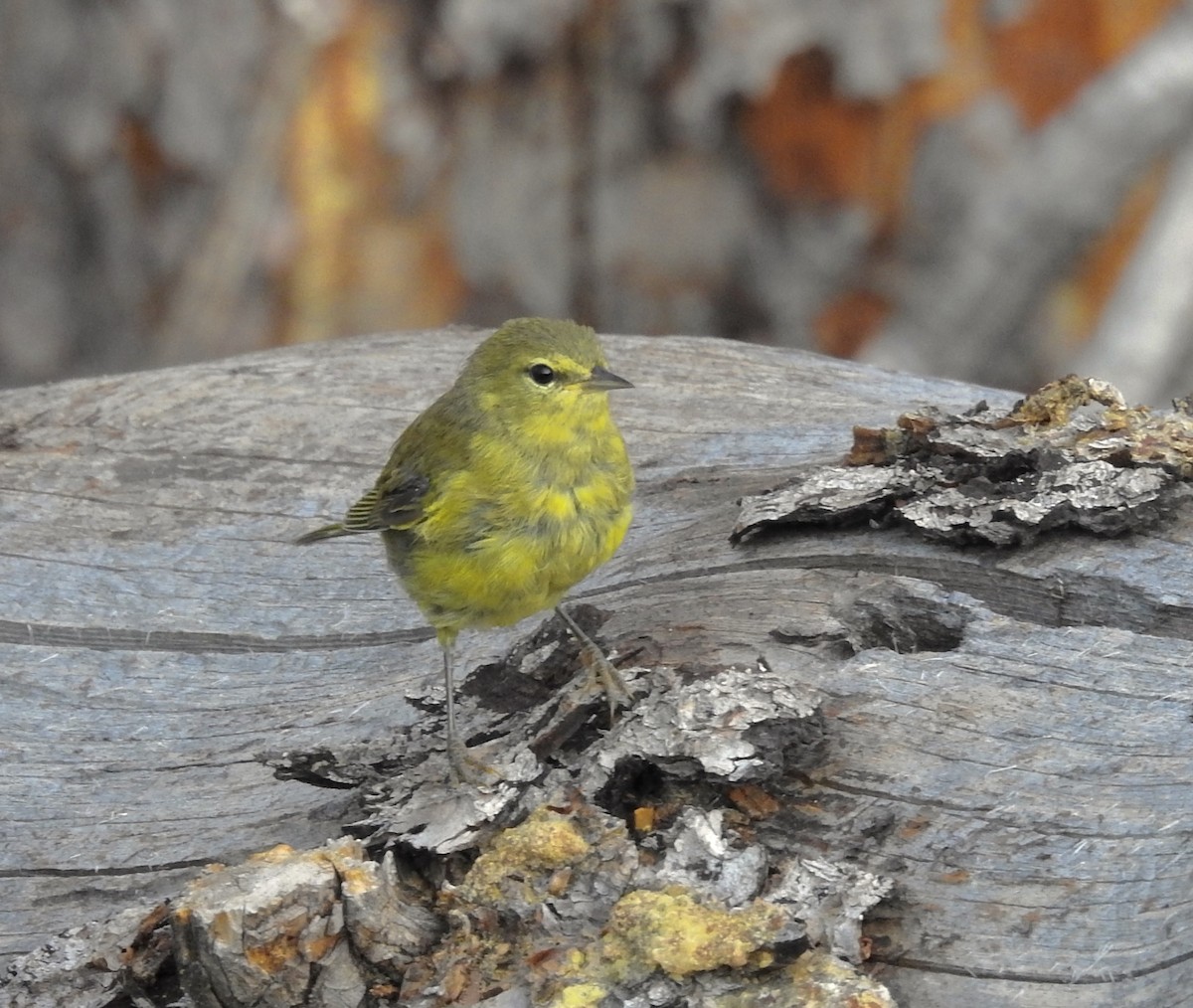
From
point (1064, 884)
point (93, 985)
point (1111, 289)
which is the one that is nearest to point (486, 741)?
point (93, 985)

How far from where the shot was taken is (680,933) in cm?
270

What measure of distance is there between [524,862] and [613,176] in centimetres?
538

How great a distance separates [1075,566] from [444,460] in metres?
1.65

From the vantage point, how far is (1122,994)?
8.75ft

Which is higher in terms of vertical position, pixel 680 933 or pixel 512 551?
pixel 512 551

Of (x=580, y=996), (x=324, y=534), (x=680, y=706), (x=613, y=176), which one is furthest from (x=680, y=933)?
(x=613, y=176)

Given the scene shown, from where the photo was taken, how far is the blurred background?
7.21 meters

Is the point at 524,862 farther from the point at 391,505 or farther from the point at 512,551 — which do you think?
the point at 391,505

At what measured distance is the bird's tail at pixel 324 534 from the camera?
4.29 metres

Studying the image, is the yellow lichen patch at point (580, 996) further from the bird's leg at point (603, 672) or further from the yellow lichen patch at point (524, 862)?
the bird's leg at point (603, 672)

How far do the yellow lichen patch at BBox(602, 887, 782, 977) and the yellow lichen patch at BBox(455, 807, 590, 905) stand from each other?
160 mm

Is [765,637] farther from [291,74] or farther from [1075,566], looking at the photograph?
[291,74]

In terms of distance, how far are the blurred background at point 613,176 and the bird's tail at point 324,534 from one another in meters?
3.65

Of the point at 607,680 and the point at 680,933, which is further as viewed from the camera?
the point at 607,680
